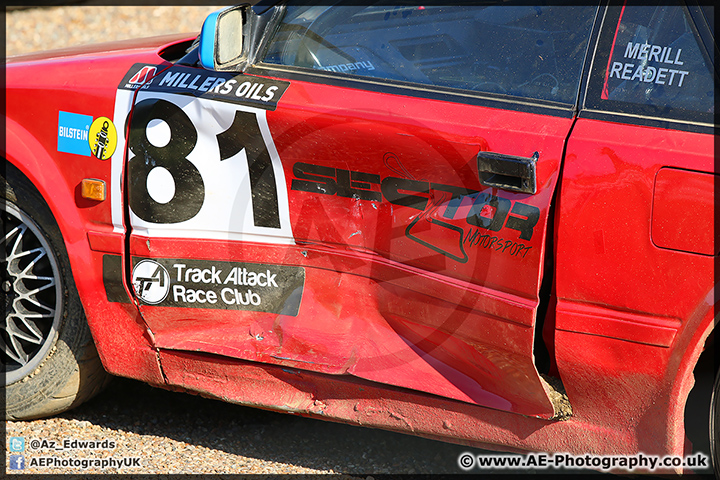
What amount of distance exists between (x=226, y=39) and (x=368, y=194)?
2.59 ft

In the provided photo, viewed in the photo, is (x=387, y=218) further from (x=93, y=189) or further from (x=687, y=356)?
(x=93, y=189)

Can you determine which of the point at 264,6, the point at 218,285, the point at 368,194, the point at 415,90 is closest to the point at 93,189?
the point at 218,285

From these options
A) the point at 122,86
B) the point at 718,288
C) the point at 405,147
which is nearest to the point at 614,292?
the point at 718,288

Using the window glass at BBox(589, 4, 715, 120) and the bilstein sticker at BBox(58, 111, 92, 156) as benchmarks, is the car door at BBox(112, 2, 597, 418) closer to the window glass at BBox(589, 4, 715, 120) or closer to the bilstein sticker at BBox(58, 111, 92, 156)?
the window glass at BBox(589, 4, 715, 120)

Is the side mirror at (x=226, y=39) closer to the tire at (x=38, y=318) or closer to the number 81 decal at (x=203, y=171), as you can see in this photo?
the number 81 decal at (x=203, y=171)

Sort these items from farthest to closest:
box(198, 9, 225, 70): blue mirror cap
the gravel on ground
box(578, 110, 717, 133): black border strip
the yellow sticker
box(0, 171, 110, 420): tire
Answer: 1. the gravel on ground
2. box(0, 171, 110, 420): tire
3. the yellow sticker
4. box(198, 9, 225, 70): blue mirror cap
5. box(578, 110, 717, 133): black border strip

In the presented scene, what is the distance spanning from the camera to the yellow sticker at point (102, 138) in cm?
261

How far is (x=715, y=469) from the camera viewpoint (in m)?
2.23

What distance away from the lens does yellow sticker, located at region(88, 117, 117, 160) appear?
2609mm

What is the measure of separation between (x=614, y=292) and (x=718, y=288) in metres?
0.28

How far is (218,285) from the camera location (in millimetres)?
2609

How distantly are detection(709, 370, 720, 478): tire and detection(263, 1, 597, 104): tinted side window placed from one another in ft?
3.39

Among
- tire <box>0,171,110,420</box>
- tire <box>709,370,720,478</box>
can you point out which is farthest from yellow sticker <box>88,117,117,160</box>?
tire <box>709,370,720,478</box>

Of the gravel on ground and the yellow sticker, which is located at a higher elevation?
the gravel on ground
